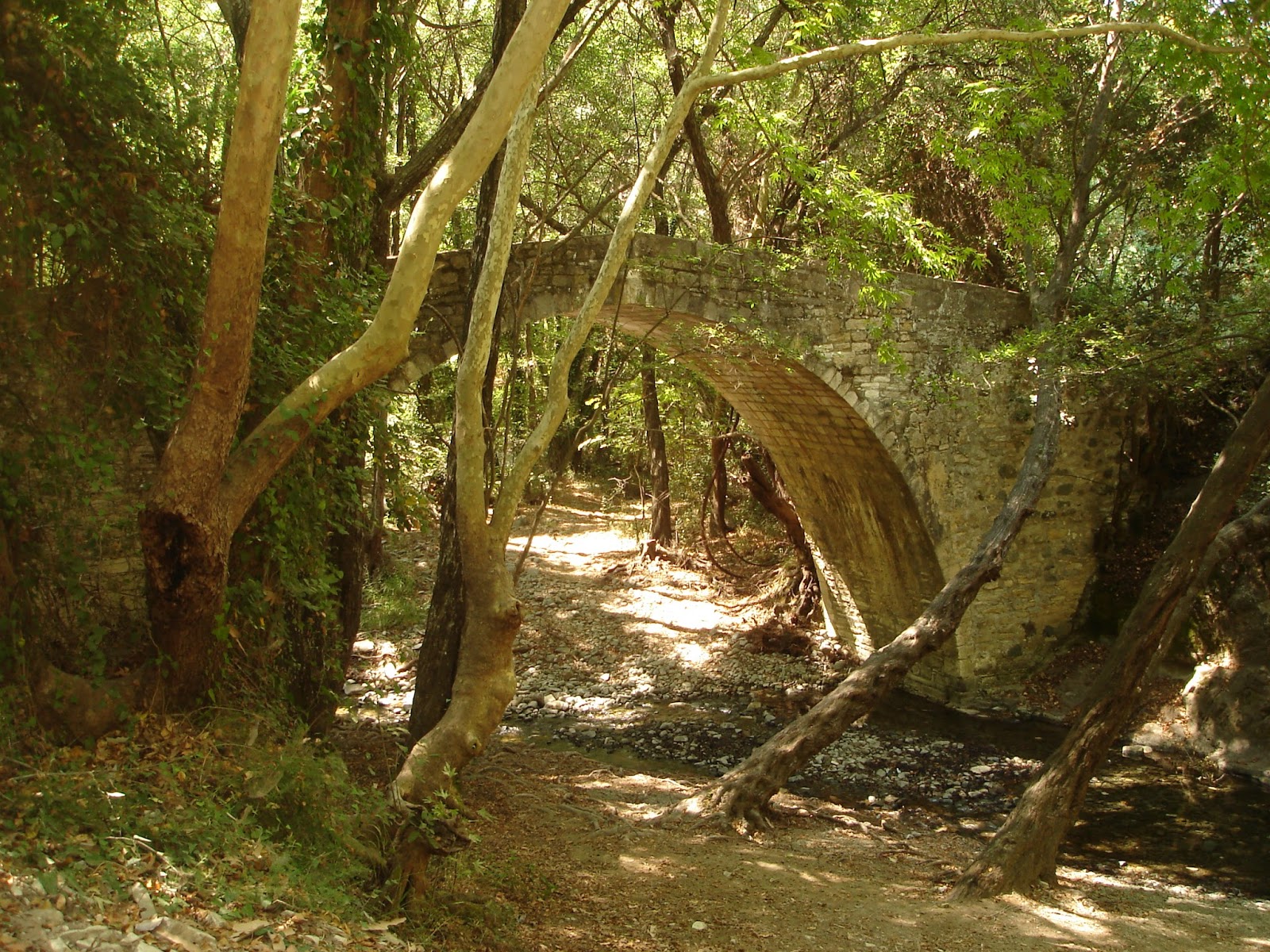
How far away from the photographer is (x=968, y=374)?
844 centimetres

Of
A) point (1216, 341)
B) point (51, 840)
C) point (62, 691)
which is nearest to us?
point (51, 840)

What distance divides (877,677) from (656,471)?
5.72 metres

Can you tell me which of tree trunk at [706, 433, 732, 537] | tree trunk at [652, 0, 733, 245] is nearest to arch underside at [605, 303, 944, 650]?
tree trunk at [652, 0, 733, 245]

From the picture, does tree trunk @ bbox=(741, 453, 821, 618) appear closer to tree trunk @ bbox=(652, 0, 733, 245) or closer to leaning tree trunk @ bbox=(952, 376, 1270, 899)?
tree trunk @ bbox=(652, 0, 733, 245)

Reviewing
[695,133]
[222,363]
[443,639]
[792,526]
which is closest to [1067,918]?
[443,639]

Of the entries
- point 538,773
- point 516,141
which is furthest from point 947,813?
point 516,141

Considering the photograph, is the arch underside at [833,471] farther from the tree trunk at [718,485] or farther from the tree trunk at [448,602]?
the tree trunk at [448,602]

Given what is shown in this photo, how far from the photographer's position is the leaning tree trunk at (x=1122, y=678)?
17.3 feet

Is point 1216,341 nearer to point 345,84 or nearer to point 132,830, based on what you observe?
point 345,84

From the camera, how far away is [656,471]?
12.0 metres

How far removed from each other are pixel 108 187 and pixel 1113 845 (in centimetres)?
643

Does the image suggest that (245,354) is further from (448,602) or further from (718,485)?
(718,485)

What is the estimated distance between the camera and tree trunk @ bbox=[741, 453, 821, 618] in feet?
34.7

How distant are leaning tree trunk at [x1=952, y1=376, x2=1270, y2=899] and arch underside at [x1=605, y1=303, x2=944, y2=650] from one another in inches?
118
